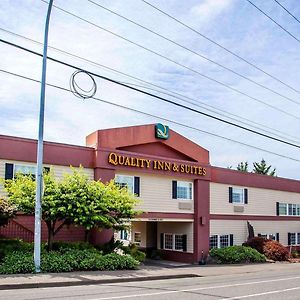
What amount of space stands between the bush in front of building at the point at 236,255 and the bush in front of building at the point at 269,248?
4.20ft

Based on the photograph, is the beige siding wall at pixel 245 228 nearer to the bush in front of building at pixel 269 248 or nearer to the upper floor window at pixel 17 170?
the bush in front of building at pixel 269 248

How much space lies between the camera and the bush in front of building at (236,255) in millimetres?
30516

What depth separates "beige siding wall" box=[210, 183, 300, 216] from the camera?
33250 mm

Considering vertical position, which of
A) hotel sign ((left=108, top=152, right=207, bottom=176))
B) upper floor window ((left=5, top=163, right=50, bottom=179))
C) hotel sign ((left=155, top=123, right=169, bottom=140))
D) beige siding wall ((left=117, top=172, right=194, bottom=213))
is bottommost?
beige siding wall ((left=117, top=172, right=194, bottom=213))

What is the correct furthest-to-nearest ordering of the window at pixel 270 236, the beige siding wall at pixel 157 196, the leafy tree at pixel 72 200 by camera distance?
1. the window at pixel 270 236
2. the beige siding wall at pixel 157 196
3. the leafy tree at pixel 72 200

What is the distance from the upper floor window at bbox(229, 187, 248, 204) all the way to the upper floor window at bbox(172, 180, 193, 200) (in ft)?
14.5

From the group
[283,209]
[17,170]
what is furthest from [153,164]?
[283,209]

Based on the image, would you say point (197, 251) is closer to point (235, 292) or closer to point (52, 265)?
point (52, 265)

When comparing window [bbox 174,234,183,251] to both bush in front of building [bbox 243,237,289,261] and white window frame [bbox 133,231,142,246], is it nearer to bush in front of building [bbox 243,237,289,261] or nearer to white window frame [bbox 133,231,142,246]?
white window frame [bbox 133,231,142,246]

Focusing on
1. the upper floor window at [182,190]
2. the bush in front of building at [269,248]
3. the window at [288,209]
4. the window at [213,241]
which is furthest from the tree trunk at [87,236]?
the window at [288,209]

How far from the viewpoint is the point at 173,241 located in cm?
3284

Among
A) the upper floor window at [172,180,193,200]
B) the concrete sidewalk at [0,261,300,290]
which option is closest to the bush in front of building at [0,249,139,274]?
the concrete sidewalk at [0,261,300,290]

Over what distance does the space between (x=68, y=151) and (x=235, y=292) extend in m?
13.0

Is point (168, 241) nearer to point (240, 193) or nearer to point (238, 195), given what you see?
point (238, 195)
